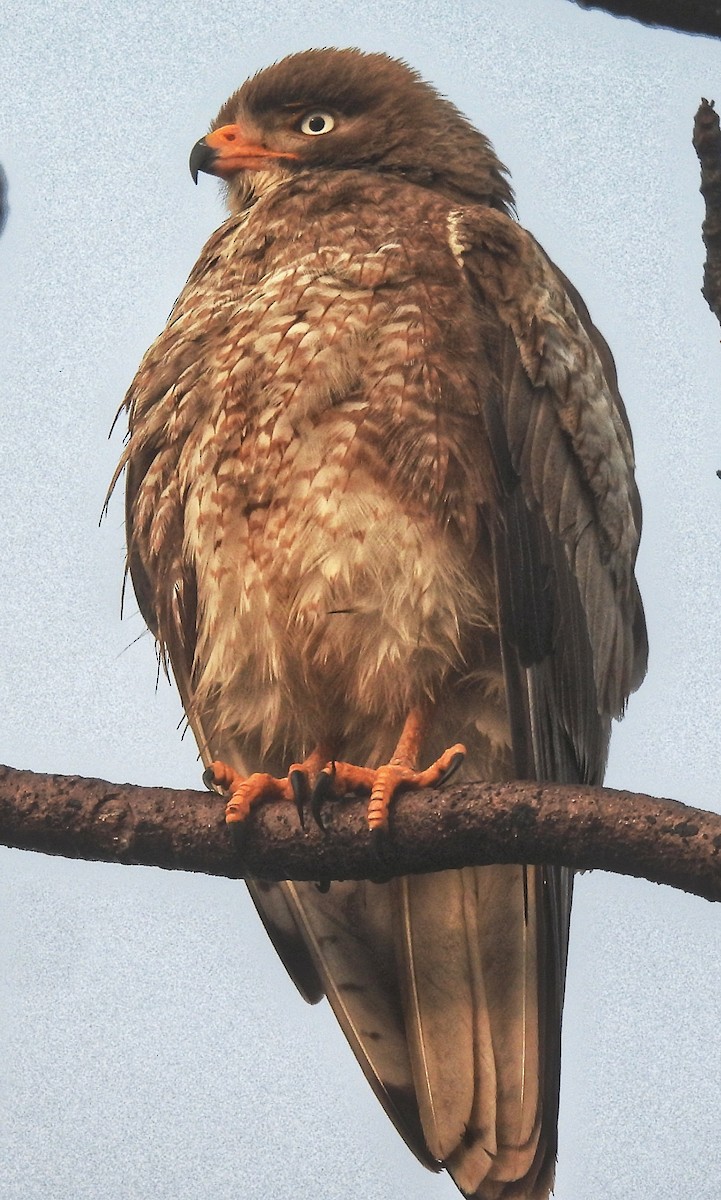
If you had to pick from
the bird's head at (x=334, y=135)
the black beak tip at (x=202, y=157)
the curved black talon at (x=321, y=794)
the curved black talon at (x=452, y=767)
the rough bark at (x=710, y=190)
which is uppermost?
the bird's head at (x=334, y=135)

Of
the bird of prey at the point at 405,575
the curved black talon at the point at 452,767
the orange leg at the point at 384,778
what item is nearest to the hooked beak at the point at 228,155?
the bird of prey at the point at 405,575

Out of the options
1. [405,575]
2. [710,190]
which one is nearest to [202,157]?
[405,575]

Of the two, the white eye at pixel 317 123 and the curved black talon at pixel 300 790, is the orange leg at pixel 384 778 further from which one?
the white eye at pixel 317 123

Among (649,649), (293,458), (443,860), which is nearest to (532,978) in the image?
(443,860)

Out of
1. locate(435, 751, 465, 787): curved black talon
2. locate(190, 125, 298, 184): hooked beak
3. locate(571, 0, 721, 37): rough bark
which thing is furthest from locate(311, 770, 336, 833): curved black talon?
locate(190, 125, 298, 184): hooked beak

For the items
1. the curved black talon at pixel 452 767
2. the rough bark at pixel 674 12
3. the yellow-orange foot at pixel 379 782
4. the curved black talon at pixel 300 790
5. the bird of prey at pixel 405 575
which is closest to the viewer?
the rough bark at pixel 674 12

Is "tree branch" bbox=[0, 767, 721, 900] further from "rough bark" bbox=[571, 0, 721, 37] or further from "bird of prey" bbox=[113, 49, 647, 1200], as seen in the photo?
"rough bark" bbox=[571, 0, 721, 37]
